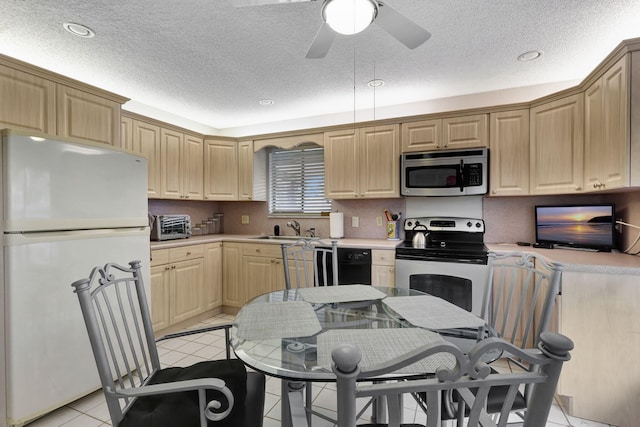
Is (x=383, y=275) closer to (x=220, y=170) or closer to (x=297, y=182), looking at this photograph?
(x=297, y=182)

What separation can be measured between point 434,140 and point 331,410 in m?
2.52

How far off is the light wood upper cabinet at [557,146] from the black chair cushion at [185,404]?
9.19ft

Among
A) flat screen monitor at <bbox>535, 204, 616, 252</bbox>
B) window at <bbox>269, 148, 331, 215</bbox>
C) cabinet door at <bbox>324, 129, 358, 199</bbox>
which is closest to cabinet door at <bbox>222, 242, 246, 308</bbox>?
window at <bbox>269, 148, 331, 215</bbox>

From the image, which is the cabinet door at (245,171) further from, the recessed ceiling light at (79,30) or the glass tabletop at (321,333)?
the glass tabletop at (321,333)

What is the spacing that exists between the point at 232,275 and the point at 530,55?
3.54 m

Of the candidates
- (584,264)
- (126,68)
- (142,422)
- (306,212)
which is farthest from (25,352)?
(584,264)

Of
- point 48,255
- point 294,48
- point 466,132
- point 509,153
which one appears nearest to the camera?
point 48,255

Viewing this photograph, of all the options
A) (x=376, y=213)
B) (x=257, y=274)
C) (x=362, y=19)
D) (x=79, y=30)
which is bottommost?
(x=257, y=274)

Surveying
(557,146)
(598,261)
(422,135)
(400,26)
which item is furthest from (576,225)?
(400,26)

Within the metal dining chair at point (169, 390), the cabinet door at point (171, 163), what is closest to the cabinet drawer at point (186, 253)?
the cabinet door at point (171, 163)

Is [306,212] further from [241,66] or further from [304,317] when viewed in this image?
[304,317]

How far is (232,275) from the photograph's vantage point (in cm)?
362

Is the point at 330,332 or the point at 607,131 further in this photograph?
the point at 607,131

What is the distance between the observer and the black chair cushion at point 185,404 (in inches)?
42.4
